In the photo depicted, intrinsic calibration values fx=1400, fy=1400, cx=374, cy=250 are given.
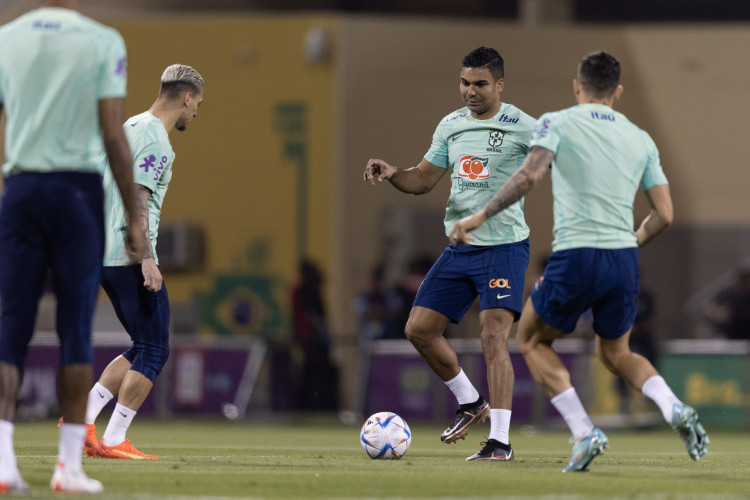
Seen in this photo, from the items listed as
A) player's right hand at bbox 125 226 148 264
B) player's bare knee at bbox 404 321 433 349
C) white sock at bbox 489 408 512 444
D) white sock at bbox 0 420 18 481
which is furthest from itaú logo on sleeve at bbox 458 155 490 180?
white sock at bbox 0 420 18 481

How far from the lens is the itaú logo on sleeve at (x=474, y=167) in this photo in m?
9.79

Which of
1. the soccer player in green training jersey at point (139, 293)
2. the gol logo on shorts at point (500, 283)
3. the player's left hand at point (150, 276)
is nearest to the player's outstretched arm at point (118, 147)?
the player's left hand at point (150, 276)

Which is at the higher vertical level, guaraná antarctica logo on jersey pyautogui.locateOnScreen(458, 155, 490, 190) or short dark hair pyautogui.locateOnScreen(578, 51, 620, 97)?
short dark hair pyautogui.locateOnScreen(578, 51, 620, 97)

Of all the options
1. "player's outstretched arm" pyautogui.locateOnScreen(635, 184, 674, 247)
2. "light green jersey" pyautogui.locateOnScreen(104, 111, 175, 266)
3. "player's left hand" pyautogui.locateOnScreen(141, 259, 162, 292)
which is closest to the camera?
"player's outstretched arm" pyautogui.locateOnScreen(635, 184, 674, 247)

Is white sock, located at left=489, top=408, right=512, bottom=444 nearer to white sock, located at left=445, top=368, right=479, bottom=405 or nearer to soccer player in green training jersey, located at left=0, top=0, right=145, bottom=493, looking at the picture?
white sock, located at left=445, top=368, right=479, bottom=405

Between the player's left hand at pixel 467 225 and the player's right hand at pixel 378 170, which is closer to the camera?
the player's left hand at pixel 467 225

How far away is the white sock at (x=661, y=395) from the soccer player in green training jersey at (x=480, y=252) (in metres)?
1.61

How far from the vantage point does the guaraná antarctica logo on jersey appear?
32.1 feet

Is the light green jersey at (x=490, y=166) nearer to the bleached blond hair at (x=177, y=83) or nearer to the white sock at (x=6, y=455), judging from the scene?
the bleached blond hair at (x=177, y=83)

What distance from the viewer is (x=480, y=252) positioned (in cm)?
981

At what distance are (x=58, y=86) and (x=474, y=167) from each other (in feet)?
12.7

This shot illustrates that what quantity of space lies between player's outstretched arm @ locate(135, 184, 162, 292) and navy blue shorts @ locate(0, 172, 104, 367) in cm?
208

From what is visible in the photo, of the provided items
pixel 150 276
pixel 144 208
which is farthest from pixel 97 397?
pixel 144 208

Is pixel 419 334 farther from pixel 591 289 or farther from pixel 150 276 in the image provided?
pixel 591 289
